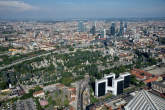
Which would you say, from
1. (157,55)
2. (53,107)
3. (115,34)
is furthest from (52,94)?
(115,34)

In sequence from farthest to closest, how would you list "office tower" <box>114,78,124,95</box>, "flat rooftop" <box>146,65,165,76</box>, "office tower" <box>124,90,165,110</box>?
→ "flat rooftop" <box>146,65,165,76</box>
"office tower" <box>114,78,124,95</box>
"office tower" <box>124,90,165,110</box>

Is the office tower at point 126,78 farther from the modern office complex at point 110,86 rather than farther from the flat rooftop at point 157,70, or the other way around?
the flat rooftop at point 157,70

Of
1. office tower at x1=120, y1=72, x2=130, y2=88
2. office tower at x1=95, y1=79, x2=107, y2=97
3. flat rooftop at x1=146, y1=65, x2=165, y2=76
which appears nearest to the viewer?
office tower at x1=95, y1=79, x2=107, y2=97

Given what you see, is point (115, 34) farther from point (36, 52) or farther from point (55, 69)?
point (55, 69)

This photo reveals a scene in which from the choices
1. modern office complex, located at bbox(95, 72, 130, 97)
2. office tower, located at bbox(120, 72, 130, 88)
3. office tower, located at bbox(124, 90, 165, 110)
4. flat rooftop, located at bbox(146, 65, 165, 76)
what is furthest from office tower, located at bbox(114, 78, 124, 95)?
flat rooftop, located at bbox(146, 65, 165, 76)

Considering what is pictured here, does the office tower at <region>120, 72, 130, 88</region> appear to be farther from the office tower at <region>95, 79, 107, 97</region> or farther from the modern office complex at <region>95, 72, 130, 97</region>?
the office tower at <region>95, 79, 107, 97</region>

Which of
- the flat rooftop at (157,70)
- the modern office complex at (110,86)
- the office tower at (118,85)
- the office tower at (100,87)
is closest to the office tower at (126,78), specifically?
the modern office complex at (110,86)

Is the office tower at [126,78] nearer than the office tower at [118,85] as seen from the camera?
No

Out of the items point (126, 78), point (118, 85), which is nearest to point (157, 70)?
point (126, 78)

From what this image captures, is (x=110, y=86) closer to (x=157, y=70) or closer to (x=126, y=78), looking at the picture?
(x=126, y=78)

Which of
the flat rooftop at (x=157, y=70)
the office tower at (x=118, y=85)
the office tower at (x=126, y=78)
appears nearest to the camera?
the office tower at (x=118, y=85)

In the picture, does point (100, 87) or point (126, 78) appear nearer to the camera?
point (100, 87)
